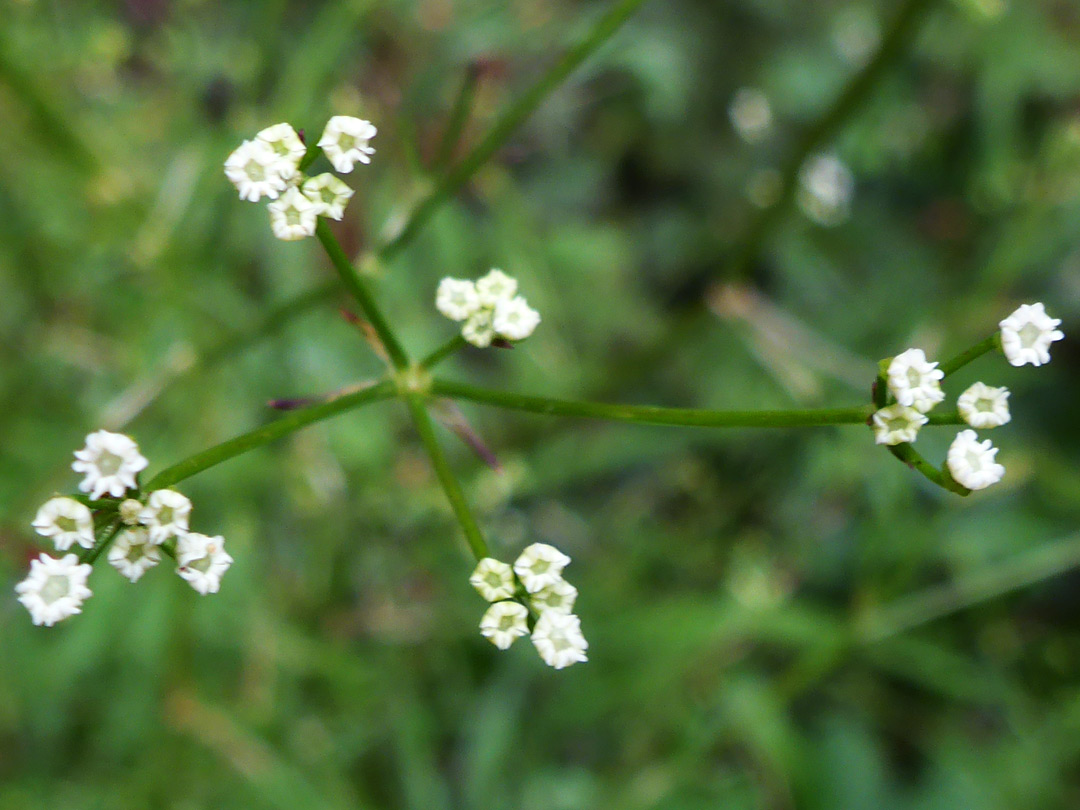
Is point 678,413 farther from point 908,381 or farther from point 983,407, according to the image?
point 983,407

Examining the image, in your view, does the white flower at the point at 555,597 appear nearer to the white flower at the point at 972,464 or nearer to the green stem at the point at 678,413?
the green stem at the point at 678,413

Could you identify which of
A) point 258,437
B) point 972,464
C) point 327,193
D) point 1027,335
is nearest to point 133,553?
point 258,437

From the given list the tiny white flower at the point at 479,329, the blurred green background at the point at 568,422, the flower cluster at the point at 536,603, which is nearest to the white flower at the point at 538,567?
the flower cluster at the point at 536,603

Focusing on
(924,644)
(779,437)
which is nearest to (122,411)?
(779,437)

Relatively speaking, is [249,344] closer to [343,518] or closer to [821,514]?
[343,518]

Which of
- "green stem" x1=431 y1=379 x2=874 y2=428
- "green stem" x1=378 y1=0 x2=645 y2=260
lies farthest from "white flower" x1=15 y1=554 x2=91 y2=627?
"green stem" x1=378 y1=0 x2=645 y2=260

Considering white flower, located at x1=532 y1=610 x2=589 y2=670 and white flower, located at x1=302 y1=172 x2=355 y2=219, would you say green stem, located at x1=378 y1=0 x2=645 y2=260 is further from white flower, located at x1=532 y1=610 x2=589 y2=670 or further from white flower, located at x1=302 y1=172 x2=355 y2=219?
white flower, located at x1=532 y1=610 x2=589 y2=670
